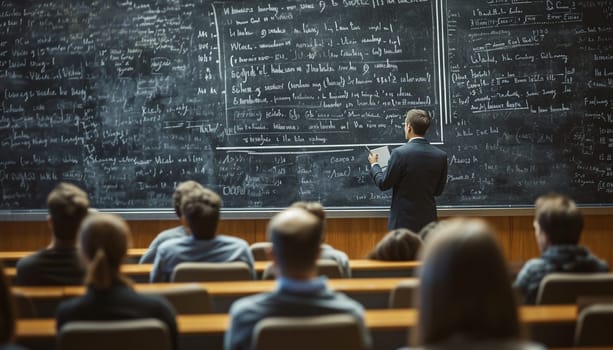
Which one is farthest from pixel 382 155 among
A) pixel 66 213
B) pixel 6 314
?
pixel 6 314

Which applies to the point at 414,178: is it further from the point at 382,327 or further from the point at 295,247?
the point at 295,247

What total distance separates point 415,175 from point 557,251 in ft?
8.05

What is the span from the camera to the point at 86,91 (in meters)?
6.56

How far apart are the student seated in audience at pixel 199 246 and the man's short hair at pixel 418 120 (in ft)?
6.74

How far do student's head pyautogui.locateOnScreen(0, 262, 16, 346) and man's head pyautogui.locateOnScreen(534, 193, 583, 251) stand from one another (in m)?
2.20

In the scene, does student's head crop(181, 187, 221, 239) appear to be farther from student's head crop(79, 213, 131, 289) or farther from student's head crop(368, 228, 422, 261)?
student's head crop(79, 213, 131, 289)

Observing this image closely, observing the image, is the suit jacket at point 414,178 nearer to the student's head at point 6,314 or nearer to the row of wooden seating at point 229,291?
the row of wooden seating at point 229,291

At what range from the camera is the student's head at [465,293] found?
4.90ft

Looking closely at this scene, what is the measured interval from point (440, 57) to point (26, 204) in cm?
345

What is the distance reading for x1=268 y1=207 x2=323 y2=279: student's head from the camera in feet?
8.13

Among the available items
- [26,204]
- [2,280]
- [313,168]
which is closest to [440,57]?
[313,168]

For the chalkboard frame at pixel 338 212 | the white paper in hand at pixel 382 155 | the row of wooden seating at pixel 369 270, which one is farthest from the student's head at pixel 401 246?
the chalkboard frame at pixel 338 212

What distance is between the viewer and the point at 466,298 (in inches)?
58.6

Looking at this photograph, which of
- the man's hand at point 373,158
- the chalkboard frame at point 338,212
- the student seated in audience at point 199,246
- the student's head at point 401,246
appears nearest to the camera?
the student seated in audience at point 199,246
